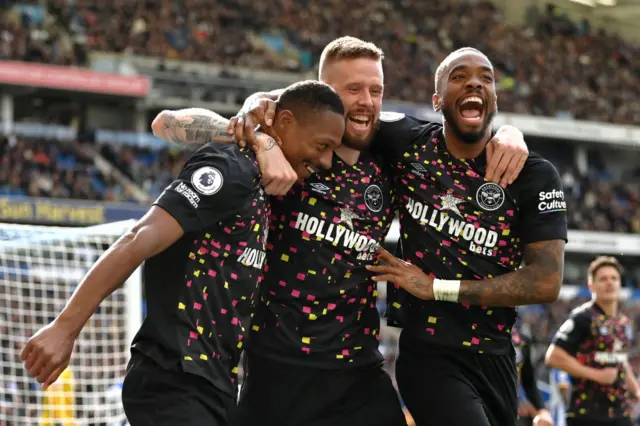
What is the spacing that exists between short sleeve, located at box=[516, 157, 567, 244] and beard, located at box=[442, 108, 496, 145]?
0.84 ft

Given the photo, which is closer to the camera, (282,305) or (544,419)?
(282,305)

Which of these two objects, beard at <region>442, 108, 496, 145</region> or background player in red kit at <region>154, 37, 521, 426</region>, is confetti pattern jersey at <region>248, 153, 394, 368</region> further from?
beard at <region>442, 108, 496, 145</region>

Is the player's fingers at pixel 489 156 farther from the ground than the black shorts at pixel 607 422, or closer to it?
farther from the ground

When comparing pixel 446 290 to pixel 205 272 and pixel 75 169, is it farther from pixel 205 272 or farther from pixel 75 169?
pixel 75 169

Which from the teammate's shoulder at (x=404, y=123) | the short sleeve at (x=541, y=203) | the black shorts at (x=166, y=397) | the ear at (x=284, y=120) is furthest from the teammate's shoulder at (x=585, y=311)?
the black shorts at (x=166, y=397)

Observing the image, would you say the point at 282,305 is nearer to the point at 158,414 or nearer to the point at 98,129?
the point at 158,414

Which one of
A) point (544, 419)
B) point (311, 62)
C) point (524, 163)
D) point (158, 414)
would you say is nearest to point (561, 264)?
point (524, 163)

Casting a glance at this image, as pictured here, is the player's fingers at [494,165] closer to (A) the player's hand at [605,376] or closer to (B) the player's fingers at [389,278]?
(B) the player's fingers at [389,278]

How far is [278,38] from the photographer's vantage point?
102 ft

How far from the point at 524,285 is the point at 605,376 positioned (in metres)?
4.44

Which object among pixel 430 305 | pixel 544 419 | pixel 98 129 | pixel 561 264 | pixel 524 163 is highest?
pixel 524 163

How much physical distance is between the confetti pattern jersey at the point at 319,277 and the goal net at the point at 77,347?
11.2 feet

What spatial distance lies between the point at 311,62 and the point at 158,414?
27266 millimetres

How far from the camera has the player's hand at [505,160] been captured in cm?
459
